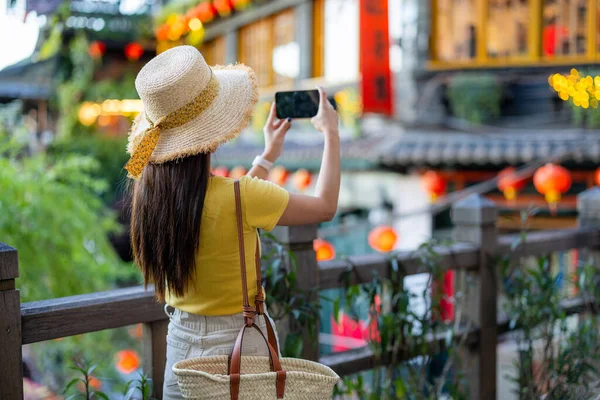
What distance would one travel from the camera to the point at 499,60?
8.28m

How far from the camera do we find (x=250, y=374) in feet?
5.68

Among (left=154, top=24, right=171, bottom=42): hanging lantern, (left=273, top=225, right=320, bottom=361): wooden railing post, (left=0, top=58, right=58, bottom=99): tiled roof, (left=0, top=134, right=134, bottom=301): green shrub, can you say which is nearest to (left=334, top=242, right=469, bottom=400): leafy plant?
(left=273, top=225, right=320, bottom=361): wooden railing post

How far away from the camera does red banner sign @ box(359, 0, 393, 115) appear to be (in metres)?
7.12

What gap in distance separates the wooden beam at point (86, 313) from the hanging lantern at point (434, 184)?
6.19m

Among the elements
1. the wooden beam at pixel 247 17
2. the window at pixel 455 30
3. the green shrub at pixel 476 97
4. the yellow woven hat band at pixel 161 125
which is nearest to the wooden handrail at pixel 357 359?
the yellow woven hat band at pixel 161 125

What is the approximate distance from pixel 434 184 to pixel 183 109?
261 inches

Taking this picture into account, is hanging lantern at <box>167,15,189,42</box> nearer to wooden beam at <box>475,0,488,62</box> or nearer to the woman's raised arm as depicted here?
wooden beam at <box>475,0,488,62</box>

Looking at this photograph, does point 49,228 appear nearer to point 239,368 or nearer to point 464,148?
point 239,368

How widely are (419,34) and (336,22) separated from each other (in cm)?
198

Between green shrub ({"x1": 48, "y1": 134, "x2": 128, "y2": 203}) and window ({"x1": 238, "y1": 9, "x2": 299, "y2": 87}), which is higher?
window ({"x1": 238, "y1": 9, "x2": 299, "y2": 87})

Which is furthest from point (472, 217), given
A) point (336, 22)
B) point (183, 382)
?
point (336, 22)

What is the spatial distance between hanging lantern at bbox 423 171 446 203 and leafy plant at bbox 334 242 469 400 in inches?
202

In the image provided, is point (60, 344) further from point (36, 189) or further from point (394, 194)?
point (394, 194)

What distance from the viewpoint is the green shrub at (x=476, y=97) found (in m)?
7.97
